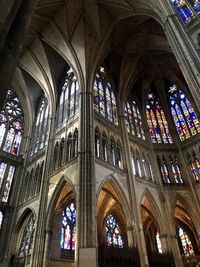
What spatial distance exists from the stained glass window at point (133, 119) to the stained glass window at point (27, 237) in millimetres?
9958

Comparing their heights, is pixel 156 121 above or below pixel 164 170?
above

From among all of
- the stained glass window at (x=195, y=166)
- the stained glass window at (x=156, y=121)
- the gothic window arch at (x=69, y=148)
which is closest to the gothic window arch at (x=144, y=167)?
the stained glass window at (x=156, y=121)

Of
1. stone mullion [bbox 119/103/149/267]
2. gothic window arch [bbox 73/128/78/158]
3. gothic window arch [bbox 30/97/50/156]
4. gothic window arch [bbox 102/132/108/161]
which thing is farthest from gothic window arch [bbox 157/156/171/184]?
gothic window arch [bbox 30/97/50/156]

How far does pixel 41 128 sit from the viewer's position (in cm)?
1953

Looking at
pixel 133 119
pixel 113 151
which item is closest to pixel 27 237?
pixel 113 151

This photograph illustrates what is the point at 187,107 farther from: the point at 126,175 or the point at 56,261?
the point at 56,261

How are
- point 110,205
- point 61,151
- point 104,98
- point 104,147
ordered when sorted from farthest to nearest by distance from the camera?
point 104,98
point 110,205
point 61,151
point 104,147

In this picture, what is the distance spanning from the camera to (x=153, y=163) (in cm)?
1753

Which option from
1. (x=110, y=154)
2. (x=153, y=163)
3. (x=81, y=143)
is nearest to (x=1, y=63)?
(x=81, y=143)

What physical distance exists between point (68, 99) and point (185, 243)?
14.5 meters

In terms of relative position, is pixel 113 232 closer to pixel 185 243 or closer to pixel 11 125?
pixel 185 243

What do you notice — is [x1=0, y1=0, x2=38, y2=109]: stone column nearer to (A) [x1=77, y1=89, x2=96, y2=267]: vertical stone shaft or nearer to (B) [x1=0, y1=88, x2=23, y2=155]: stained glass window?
(A) [x1=77, y1=89, x2=96, y2=267]: vertical stone shaft

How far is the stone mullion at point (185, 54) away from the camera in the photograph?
878 cm

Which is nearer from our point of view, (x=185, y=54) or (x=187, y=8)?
(x=185, y=54)
